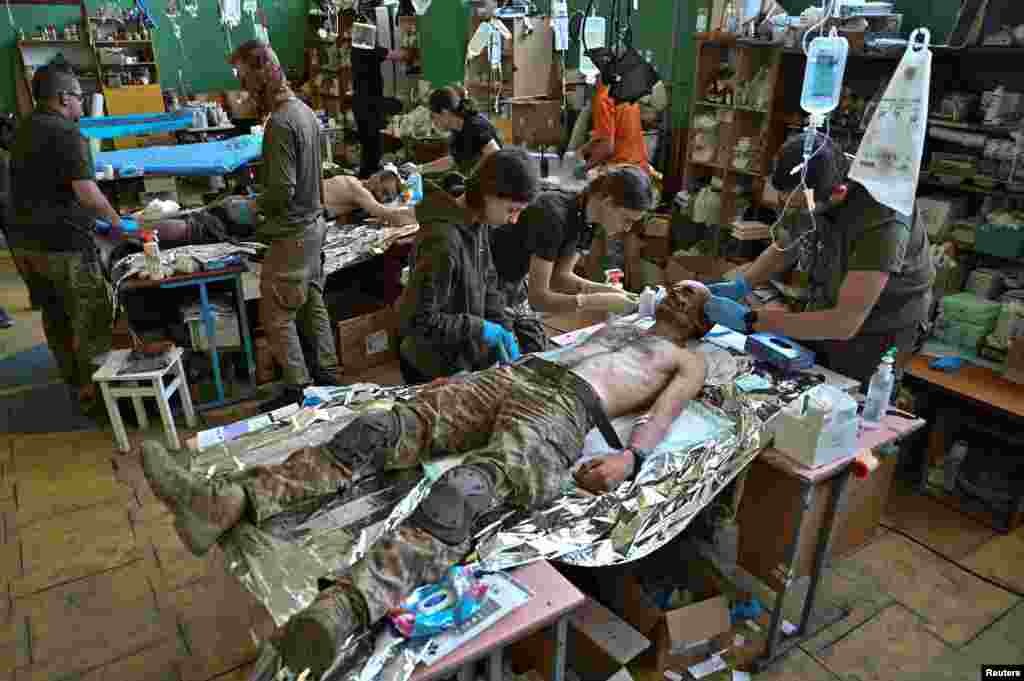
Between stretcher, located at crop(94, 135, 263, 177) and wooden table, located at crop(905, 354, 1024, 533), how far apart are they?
4.62 metres

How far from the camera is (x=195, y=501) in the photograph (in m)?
1.83

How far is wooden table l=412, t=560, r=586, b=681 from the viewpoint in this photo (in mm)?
1533

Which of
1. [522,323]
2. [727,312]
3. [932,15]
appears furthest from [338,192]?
[932,15]

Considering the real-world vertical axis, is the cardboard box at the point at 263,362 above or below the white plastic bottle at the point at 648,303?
below

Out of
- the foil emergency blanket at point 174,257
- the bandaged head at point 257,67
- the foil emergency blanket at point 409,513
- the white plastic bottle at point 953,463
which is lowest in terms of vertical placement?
the white plastic bottle at point 953,463

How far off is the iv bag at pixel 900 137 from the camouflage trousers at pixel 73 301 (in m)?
3.61

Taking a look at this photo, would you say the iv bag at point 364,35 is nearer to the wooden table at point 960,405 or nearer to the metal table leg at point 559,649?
the wooden table at point 960,405

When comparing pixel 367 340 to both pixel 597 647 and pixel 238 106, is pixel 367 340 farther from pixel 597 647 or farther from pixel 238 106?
pixel 238 106

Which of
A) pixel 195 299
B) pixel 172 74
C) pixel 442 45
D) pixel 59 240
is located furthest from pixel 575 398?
pixel 172 74

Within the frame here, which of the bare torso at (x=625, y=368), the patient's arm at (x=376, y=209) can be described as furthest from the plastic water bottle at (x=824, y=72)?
the patient's arm at (x=376, y=209)

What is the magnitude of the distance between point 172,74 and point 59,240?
6.47 m

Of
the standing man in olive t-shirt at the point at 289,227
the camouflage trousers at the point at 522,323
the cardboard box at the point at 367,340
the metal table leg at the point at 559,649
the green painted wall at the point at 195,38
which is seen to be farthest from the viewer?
the green painted wall at the point at 195,38

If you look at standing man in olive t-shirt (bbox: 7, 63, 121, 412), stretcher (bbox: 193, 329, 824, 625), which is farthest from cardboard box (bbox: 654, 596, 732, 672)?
standing man in olive t-shirt (bbox: 7, 63, 121, 412)

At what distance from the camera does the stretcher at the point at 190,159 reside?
17.9 ft
